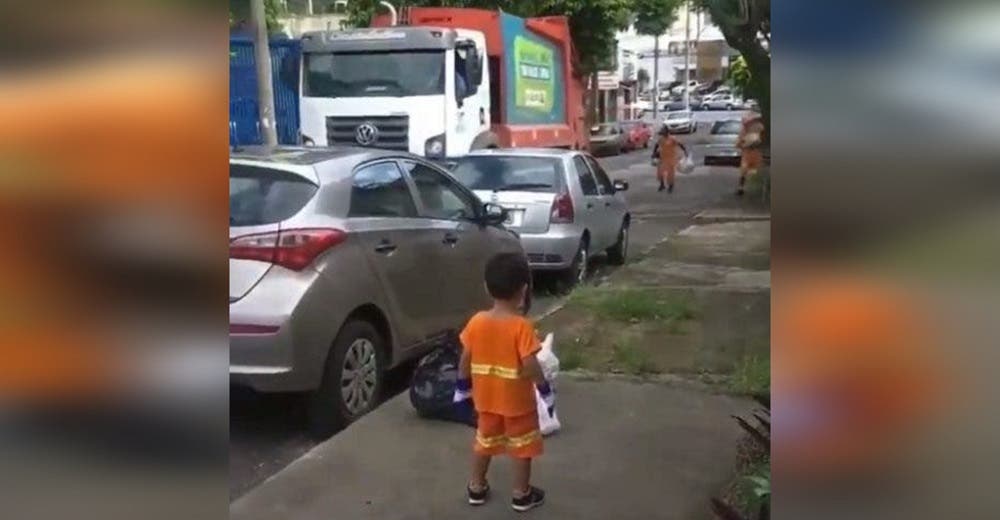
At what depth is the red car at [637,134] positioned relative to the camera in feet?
138

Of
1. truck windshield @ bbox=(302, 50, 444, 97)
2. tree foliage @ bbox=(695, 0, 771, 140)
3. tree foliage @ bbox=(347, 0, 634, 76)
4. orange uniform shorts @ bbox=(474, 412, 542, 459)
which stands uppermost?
tree foliage @ bbox=(347, 0, 634, 76)

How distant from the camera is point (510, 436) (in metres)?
4.43

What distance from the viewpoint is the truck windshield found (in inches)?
645

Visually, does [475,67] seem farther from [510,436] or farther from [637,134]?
[637,134]

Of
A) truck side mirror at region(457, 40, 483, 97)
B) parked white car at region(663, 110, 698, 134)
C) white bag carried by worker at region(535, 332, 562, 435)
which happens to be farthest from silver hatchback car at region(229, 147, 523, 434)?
parked white car at region(663, 110, 698, 134)

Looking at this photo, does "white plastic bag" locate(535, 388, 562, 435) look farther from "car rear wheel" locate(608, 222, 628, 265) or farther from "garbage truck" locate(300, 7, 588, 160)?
"garbage truck" locate(300, 7, 588, 160)

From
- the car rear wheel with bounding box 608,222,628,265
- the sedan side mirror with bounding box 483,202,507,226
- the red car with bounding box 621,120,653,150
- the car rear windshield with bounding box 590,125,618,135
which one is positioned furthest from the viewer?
the red car with bounding box 621,120,653,150

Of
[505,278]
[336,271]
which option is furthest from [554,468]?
[336,271]

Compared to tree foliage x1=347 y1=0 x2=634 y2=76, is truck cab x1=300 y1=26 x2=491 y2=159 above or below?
below

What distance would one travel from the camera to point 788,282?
1.86m

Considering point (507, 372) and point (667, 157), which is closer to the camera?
point (507, 372)

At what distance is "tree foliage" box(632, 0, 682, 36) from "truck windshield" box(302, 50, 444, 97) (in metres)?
16.8

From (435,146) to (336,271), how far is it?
10959mm

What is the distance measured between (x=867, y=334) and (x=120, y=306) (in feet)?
4.18
